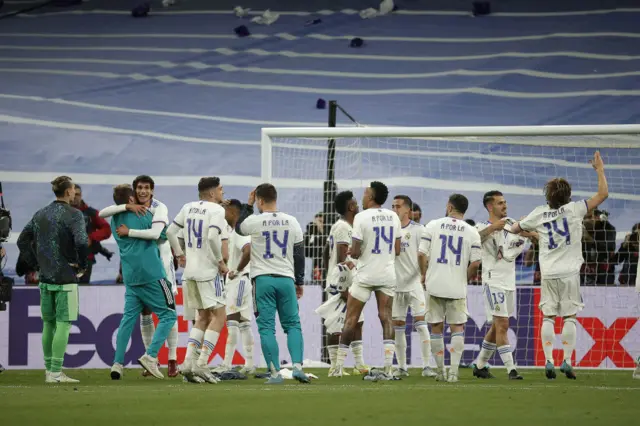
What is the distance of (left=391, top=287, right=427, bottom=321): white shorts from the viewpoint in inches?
537

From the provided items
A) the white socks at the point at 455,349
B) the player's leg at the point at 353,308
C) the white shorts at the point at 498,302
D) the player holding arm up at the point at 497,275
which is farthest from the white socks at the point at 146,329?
the white shorts at the point at 498,302

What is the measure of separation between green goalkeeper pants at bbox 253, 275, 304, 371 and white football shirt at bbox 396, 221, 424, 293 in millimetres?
2160

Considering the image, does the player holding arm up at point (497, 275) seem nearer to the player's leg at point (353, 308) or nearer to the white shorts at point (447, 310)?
the white shorts at point (447, 310)

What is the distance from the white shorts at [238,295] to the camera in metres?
13.9

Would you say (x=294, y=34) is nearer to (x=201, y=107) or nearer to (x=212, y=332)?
(x=201, y=107)

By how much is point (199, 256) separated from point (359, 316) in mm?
1922

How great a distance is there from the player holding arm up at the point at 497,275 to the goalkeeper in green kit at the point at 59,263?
14.8 ft

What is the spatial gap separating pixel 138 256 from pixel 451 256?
133 inches

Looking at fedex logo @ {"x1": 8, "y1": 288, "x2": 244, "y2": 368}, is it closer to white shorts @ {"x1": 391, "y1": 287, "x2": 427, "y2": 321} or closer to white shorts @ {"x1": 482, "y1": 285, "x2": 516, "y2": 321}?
white shorts @ {"x1": 391, "y1": 287, "x2": 427, "y2": 321}

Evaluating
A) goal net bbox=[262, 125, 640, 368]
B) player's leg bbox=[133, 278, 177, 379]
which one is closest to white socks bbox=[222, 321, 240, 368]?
player's leg bbox=[133, 278, 177, 379]

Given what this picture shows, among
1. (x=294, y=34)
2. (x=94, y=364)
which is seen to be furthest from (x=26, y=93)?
(x=94, y=364)

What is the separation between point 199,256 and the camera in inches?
481

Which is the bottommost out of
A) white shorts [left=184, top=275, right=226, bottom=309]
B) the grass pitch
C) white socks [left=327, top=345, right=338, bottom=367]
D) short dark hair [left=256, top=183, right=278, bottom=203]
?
the grass pitch

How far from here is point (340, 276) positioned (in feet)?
44.0
